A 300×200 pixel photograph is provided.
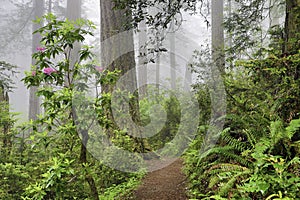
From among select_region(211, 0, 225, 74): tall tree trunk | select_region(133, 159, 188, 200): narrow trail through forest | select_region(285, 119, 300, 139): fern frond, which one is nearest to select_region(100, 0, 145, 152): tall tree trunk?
select_region(133, 159, 188, 200): narrow trail through forest

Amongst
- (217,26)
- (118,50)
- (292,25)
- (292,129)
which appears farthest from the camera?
(217,26)

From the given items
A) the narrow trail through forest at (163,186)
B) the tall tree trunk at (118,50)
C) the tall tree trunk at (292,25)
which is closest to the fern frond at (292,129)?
the tall tree trunk at (292,25)

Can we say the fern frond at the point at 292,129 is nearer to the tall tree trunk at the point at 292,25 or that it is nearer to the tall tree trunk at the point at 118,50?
the tall tree trunk at the point at 292,25

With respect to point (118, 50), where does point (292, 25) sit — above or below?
below

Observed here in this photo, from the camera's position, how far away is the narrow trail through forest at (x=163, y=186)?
Answer: 13.4 feet

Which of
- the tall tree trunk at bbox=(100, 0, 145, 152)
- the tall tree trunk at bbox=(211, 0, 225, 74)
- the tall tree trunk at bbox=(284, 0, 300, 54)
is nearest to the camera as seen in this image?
the tall tree trunk at bbox=(284, 0, 300, 54)

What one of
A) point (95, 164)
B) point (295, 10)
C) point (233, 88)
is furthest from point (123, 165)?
point (295, 10)

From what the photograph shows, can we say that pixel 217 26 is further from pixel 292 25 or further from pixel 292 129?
pixel 292 129

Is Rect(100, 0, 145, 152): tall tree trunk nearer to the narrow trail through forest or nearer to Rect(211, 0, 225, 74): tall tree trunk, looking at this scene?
the narrow trail through forest

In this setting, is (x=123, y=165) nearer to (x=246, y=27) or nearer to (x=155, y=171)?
(x=155, y=171)

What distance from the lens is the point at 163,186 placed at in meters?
4.53

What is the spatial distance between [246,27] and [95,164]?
4424 millimetres

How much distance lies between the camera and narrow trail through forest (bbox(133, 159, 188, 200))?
408cm

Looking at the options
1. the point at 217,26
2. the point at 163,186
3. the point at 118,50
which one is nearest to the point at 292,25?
the point at 163,186
